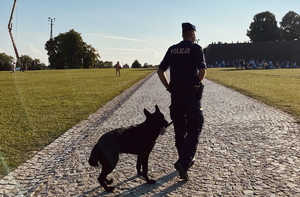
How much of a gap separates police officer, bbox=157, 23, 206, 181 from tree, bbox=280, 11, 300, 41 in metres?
114

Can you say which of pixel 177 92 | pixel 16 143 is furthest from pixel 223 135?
pixel 16 143

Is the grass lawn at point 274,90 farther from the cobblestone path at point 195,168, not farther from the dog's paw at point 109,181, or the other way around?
the dog's paw at point 109,181

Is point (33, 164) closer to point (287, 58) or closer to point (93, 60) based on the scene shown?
point (93, 60)

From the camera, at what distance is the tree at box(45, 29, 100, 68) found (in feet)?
253

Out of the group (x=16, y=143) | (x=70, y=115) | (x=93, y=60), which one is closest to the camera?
(x=16, y=143)

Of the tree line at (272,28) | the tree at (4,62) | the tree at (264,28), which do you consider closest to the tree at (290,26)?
the tree line at (272,28)

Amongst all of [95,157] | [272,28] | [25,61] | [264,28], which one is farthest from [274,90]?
[272,28]

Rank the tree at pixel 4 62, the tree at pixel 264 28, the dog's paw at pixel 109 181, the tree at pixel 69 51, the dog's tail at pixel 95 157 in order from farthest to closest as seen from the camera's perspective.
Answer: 1. the tree at pixel 264 28
2. the tree at pixel 69 51
3. the tree at pixel 4 62
4. the dog's paw at pixel 109 181
5. the dog's tail at pixel 95 157

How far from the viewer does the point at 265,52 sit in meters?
100

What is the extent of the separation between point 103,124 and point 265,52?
100557mm

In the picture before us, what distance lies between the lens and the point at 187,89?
166 inches

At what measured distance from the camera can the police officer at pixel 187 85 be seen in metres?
4.17

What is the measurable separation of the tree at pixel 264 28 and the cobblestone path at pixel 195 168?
4100 inches

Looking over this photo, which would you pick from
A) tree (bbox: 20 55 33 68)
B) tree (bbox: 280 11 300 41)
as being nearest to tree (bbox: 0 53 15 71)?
tree (bbox: 20 55 33 68)
